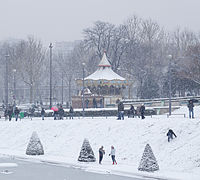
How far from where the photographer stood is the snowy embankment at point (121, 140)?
2802cm

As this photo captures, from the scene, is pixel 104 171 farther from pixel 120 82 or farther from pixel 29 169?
pixel 120 82

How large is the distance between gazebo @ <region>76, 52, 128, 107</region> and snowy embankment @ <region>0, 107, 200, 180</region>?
496 inches

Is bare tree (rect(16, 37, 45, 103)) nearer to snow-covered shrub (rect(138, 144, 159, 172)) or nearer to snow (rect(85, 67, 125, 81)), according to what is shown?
snow (rect(85, 67, 125, 81))

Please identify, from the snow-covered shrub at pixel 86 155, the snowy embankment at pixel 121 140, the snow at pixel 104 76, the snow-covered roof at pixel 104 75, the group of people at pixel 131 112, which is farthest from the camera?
the snow-covered roof at pixel 104 75

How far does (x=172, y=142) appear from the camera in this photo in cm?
3103

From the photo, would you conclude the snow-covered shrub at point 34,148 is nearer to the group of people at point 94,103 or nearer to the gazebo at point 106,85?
the group of people at point 94,103

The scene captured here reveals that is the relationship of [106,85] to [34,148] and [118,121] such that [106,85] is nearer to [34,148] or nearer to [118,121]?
[118,121]

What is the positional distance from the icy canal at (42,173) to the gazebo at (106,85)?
25195mm

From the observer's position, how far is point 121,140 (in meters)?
34.6

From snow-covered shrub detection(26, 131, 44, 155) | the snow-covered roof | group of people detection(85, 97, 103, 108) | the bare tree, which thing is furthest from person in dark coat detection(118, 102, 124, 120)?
the bare tree

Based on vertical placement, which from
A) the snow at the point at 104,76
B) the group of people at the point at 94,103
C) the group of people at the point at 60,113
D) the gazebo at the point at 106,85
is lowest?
the group of people at the point at 60,113

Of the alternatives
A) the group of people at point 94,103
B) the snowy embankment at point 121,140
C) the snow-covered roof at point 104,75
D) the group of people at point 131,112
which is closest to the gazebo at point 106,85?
the snow-covered roof at point 104,75

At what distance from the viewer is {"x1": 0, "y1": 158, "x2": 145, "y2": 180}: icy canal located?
25233 mm

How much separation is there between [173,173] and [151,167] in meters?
1.21
